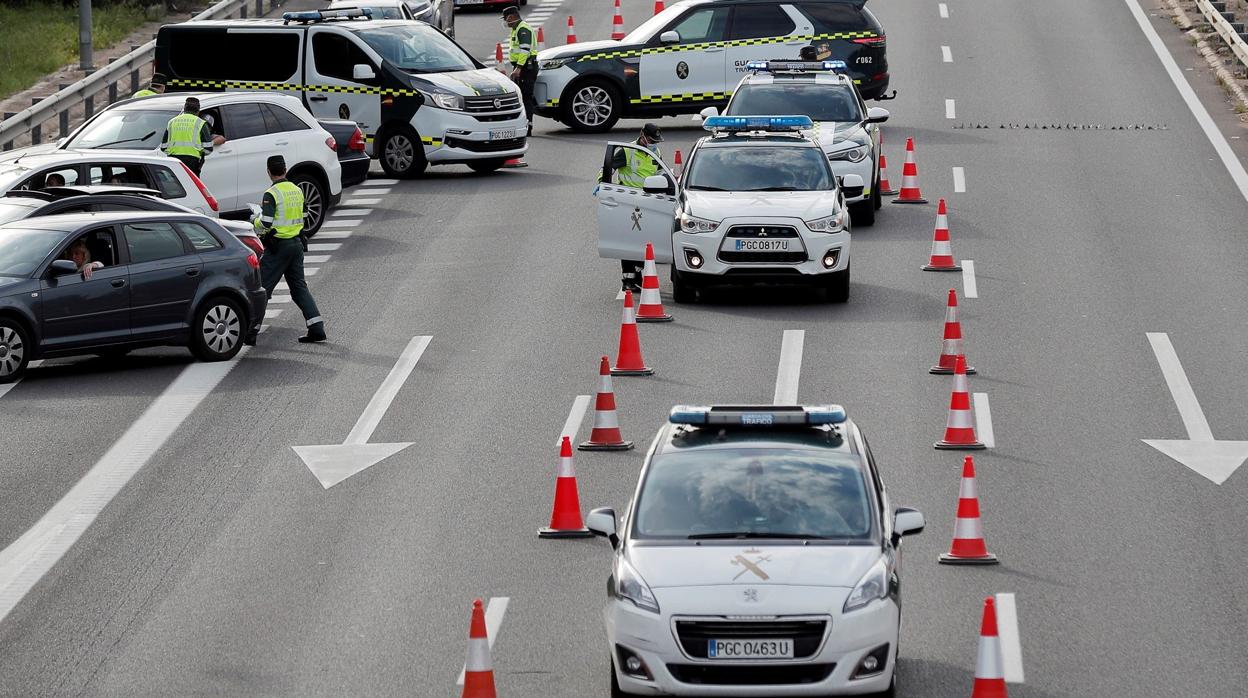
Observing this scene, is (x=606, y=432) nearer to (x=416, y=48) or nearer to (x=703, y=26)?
(x=416, y=48)

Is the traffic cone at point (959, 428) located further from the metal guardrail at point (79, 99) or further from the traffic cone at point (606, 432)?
the metal guardrail at point (79, 99)

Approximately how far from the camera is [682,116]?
35625 mm

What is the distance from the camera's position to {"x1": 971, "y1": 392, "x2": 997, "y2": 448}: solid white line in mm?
16195

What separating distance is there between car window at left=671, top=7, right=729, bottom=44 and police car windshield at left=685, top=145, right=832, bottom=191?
33.4 feet

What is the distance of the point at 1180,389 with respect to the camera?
17.9 metres

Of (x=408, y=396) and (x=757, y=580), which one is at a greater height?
(x=757, y=580)

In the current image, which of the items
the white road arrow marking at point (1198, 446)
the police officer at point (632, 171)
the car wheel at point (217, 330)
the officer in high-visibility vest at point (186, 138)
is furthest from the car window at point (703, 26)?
the white road arrow marking at point (1198, 446)

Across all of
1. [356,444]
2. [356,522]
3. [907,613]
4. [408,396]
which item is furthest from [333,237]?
[907,613]

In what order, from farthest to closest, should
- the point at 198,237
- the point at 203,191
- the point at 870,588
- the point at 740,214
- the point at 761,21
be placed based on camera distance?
the point at 761,21
the point at 203,191
the point at 740,214
the point at 198,237
the point at 870,588

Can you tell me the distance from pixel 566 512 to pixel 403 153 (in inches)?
694

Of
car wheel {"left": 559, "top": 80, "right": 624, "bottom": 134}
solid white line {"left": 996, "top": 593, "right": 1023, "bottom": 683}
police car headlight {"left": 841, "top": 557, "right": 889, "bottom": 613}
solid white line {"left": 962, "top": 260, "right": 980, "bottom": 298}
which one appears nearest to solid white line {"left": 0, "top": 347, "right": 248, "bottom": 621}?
police car headlight {"left": 841, "top": 557, "right": 889, "bottom": 613}

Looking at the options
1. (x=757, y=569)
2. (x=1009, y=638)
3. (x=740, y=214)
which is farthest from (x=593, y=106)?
(x=757, y=569)

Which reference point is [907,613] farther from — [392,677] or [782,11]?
[782,11]

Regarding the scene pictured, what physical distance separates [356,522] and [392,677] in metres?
3.30
